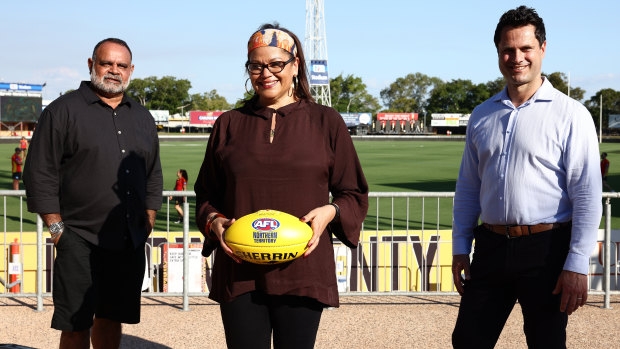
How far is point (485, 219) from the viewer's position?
3119mm

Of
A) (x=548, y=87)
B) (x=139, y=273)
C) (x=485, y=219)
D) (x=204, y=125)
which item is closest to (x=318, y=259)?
(x=485, y=219)

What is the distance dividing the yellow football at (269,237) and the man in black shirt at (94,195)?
1394mm

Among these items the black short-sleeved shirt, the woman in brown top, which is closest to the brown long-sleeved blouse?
the woman in brown top

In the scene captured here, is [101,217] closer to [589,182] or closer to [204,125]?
[589,182]

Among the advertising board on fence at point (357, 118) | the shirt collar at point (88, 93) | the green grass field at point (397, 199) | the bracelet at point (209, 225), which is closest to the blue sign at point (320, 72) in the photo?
the advertising board on fence at point (357, 118)

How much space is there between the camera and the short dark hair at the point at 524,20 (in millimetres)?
2922

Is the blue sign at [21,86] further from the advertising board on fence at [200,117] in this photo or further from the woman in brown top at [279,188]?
the woman in brown top at [279,188]

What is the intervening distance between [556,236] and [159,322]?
4194mm

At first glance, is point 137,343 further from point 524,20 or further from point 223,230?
point 524,20

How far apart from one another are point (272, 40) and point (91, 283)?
6.29ft

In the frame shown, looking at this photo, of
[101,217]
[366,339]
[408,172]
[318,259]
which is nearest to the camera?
[318,259]

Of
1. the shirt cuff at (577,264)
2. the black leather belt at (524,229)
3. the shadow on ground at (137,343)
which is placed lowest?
the shadow on ground at (137,343)

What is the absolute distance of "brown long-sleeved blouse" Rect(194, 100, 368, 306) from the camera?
2.61m

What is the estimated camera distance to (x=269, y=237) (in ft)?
8.18
